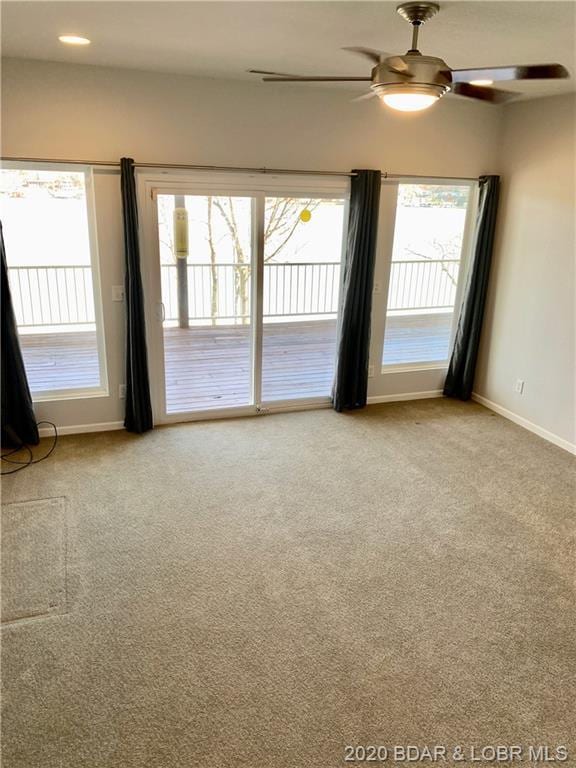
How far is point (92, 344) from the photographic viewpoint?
4566mm

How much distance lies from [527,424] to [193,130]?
381cm

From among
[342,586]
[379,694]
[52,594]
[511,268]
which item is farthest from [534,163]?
[52,594]

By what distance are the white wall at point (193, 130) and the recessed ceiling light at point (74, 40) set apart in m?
0.69

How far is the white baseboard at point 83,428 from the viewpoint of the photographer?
435 cm

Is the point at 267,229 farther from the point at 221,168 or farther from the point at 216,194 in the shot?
the point at 221,168

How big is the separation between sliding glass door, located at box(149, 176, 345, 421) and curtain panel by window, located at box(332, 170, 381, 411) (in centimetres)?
23

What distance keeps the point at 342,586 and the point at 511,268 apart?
346 cm

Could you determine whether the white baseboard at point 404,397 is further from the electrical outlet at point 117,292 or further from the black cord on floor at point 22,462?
the black cord on floor at point 22,462

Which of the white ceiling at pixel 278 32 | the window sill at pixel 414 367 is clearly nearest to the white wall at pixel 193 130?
the white ceiling at pixel 278 32

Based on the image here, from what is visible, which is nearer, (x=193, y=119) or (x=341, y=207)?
(x=193, y=119)

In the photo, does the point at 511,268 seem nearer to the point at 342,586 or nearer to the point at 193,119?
the point at 193,119

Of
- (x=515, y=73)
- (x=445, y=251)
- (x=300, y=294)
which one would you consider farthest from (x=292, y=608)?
(x=300, y=294)

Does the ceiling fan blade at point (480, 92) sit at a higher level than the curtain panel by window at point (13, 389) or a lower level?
higher

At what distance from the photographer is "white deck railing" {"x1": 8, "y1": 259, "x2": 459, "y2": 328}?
14.7ft
